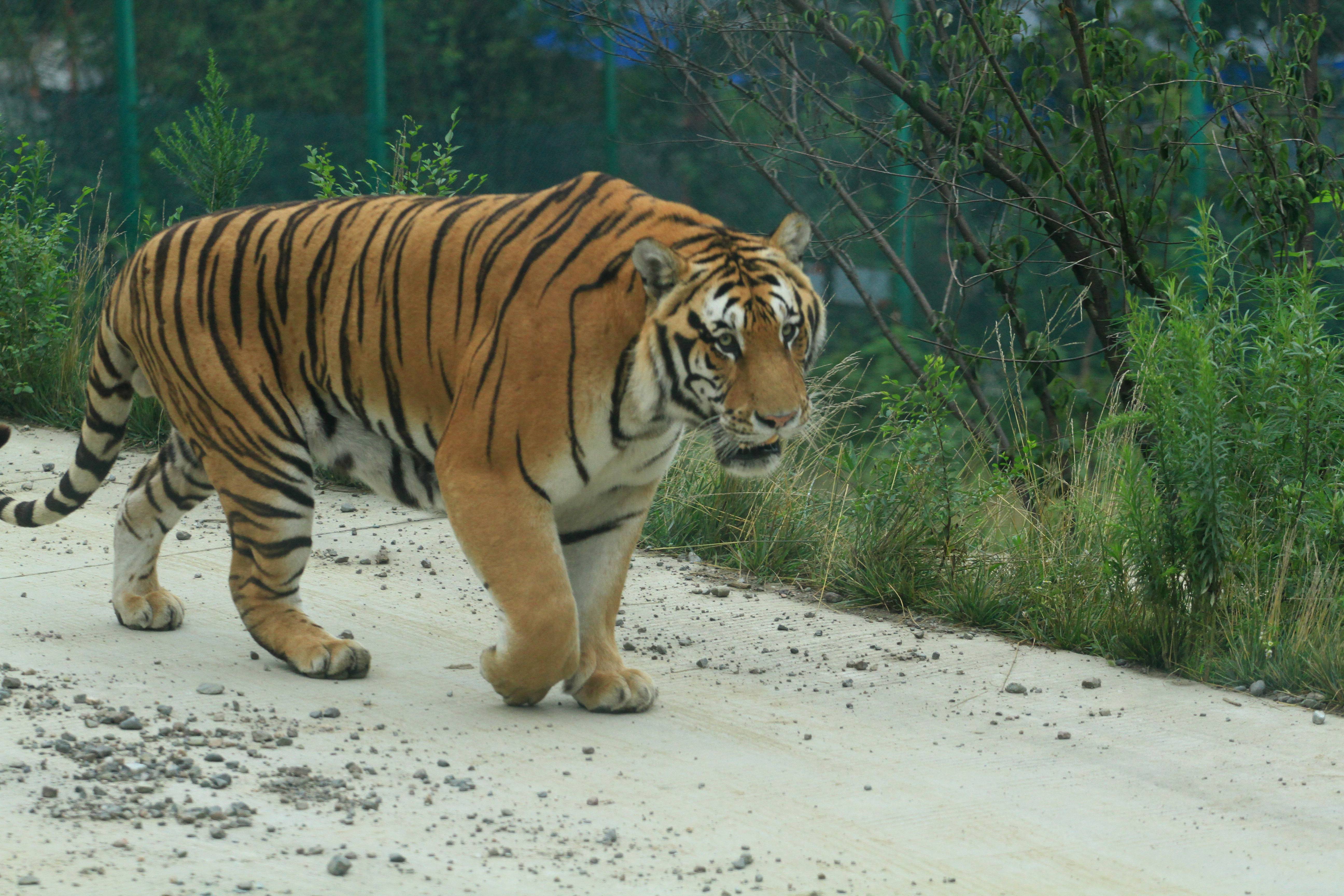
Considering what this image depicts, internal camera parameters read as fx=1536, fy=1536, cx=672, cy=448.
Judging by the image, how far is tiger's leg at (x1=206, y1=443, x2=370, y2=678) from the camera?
4.70 metres

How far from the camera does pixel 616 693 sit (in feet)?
14.6

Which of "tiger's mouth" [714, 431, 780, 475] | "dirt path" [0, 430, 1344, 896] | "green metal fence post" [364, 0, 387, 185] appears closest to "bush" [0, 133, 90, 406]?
"green metal fence post" [364, 0, 387, 185]

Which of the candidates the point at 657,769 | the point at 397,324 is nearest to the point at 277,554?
the point at 397,324

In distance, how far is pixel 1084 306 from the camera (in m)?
6.97

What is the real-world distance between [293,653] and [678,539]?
7.76 feet

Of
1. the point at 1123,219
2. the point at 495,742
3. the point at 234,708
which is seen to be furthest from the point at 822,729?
the point at 1123,219

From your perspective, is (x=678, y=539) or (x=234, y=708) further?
(x=678, y=539)

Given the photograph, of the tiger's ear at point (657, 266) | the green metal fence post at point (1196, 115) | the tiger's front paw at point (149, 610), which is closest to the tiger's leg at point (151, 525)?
the tiger's front paw at point (149, 610)

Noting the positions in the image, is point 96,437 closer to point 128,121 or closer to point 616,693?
point 616,693

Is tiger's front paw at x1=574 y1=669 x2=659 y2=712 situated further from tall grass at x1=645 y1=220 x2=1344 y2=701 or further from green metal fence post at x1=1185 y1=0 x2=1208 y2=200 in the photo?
green metal fence post at x1=1185 y1=0 x2=1208 y2=200

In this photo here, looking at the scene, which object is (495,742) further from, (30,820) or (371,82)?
(371,82)

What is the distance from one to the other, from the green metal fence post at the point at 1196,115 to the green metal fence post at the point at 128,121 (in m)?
6.79

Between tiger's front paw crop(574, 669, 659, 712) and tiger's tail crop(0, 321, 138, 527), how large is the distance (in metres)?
1.89

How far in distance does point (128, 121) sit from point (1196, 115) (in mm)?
6925
